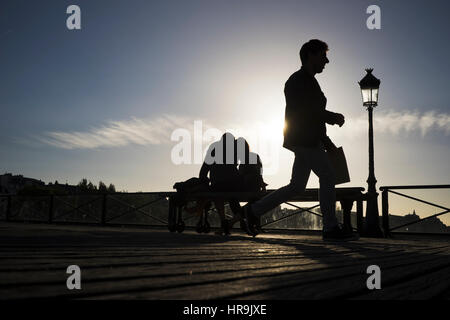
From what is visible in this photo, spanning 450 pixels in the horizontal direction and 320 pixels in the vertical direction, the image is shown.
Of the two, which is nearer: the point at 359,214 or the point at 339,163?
the point at 339,163

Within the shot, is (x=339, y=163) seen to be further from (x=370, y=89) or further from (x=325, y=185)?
(x=370, y=89)

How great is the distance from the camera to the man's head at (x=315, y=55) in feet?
16.6

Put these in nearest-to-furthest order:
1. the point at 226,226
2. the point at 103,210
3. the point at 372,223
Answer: the point at 226,226 < the point at 372,223 < the point at 103,210

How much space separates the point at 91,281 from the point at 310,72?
428 centimetres

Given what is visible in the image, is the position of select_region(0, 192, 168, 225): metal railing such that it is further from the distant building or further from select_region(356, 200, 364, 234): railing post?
the distant building

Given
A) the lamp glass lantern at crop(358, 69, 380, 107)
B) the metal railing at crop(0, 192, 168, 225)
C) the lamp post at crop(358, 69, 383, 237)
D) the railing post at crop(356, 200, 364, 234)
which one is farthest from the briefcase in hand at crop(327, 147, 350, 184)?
the metal railing at crop(0, 192, 168, 225)

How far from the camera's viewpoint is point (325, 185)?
4.84 meters

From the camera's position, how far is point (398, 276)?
1.81 m

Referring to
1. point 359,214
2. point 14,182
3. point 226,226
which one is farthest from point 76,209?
point 14,182

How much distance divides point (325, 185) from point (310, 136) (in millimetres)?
592

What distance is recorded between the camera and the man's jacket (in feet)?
15.8

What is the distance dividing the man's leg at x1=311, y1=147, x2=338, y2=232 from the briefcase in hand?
14.8 inches
